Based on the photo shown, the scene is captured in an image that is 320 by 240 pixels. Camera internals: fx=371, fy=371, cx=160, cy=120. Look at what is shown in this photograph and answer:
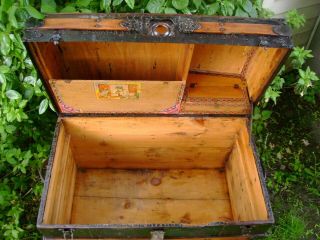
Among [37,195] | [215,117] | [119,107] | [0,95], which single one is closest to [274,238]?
[215,117]

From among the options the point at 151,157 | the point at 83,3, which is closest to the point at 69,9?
the point at 83,3

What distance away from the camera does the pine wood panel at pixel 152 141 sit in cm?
187

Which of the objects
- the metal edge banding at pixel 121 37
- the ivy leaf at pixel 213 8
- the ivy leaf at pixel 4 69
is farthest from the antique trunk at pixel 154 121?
the ivy leaf at pixel 4 69

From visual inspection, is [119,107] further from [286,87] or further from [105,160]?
[286,87]

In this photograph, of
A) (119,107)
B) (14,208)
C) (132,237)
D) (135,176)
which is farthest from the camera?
(135,176)

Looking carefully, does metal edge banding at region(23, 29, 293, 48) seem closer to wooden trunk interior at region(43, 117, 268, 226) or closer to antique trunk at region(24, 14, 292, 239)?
antique trunk at region(24, 14, 292, 239)

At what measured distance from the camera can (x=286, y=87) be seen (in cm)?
273

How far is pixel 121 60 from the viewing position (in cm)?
171

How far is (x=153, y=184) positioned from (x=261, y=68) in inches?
34.8

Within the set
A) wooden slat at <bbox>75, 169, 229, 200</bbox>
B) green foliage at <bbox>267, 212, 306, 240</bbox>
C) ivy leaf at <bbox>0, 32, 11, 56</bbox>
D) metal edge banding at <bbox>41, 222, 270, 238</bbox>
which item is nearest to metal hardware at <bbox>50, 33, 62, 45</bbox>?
ivy leaf at <bbox>0, 32, 11, 56</bbox>

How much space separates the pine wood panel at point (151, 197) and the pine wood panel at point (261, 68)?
605 millimetres

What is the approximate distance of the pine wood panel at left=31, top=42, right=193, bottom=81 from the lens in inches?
63.7

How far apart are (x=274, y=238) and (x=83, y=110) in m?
1.35

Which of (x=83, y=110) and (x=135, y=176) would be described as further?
(x=135, y=176)
